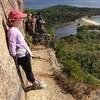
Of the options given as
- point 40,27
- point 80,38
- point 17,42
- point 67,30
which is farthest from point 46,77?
point 67,30

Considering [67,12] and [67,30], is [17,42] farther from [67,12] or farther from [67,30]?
[67,12]

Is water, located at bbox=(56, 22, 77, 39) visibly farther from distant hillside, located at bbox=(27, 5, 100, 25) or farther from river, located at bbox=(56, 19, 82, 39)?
distant hillside, located at bbox=(27, 5, 100, 25)

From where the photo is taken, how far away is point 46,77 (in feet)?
41.7

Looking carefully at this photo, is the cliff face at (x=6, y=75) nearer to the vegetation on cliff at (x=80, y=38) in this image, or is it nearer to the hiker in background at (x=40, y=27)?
the hiker in background at (x=40, y=27)

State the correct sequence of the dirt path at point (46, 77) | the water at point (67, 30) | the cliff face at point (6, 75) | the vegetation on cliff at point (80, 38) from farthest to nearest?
the water at point (67, 30), the vegetation on cliff at point (80, 38), the dirt path at point (46, 77), the cliff face at point (6, 75)

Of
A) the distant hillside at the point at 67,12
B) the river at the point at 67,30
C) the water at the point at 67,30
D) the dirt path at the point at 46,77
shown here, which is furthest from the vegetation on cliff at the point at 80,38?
the dirt path at the point at 46,77

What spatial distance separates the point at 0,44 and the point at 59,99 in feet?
15.1

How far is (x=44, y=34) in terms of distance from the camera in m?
20.0

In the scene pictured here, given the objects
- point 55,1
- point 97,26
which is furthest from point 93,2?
point 97,26

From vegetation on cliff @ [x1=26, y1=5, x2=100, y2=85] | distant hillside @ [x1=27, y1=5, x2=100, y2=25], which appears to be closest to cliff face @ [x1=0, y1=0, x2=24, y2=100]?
vegetation on cliff @ [x1=26, y1=5, x2=100, y2=85]

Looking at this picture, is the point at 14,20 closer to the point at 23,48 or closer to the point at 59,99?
the point at 23,48

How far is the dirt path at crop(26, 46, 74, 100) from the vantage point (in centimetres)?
1029

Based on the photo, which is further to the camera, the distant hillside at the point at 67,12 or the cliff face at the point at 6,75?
the distant hillside at the point at 67,12

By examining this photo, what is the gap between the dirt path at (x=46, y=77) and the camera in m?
10.3
